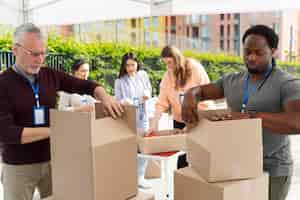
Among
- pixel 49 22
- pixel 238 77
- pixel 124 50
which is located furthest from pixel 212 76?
pixel 238 77

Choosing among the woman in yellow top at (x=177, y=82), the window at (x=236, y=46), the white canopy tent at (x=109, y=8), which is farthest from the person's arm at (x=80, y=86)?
the window at (x=236, y=46)

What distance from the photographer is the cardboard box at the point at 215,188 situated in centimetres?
118

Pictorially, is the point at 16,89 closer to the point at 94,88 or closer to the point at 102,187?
the point at 94,88

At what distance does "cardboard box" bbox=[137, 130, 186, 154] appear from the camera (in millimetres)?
1832

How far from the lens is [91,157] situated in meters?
1.18

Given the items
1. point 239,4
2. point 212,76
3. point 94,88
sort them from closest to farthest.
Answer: point 94,88 → point 239,4 → point 212,76

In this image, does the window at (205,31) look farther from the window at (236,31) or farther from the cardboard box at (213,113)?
the cardboard box at (213,113)

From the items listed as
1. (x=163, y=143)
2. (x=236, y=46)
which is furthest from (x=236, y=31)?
(x=163, y=143)

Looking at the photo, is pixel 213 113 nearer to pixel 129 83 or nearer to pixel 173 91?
pixel 173 91

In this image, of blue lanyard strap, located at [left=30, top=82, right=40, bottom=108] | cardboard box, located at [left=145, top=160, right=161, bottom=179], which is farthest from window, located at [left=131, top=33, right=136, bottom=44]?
blue lanyard strap, located at [left=30, top=82, right=40, bottom=108]

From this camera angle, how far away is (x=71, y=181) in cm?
126

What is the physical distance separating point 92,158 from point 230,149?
1.40ft

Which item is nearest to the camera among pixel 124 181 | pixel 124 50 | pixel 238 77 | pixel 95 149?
pixel 95 149

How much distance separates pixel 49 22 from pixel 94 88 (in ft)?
7.36
